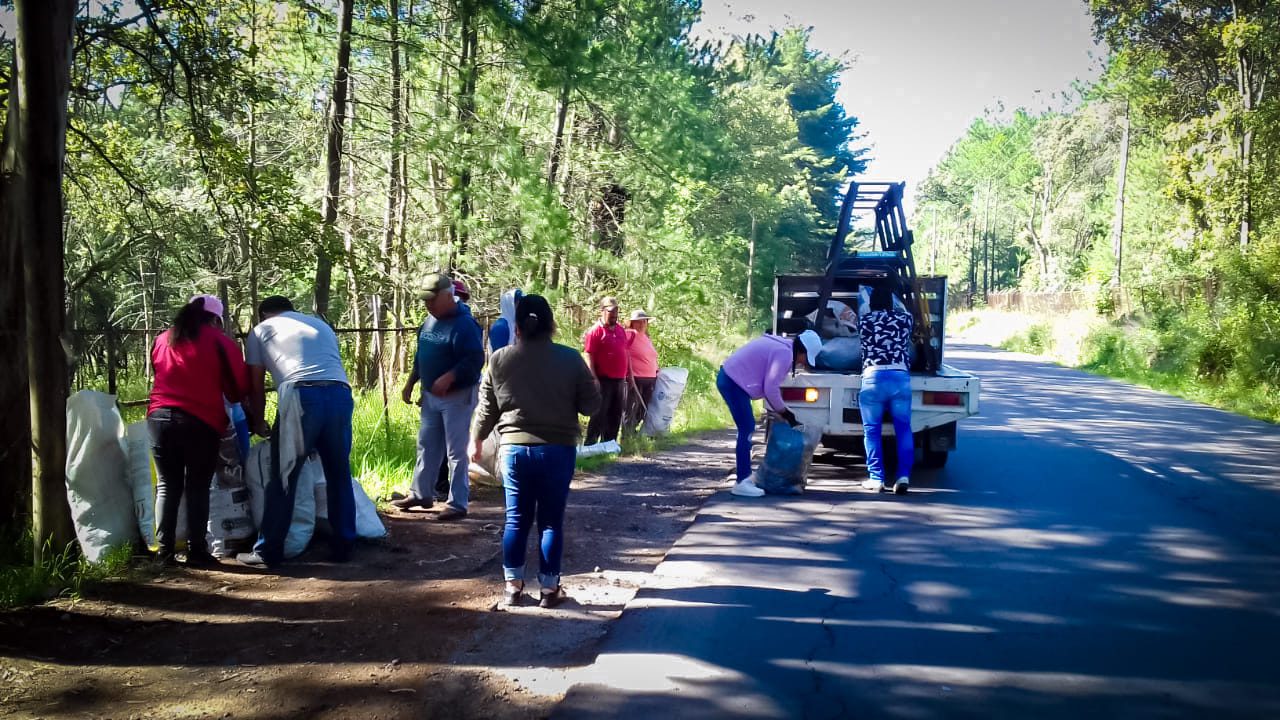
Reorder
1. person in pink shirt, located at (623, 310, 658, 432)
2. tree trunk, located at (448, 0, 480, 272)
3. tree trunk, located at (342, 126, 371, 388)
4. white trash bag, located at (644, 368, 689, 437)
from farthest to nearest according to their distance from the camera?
white trash bag, located at (644, 368, 689, 437) → tree trunk, located at (342, 126, 371, 388) → person in pink shirt, located at (623, 310, 658, 432) → tree trunk, located at (448, 0, 480, 272)

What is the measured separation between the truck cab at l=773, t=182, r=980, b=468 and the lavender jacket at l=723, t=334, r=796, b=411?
123 centimetres

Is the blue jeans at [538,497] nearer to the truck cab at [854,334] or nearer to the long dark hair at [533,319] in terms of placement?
the long dark hair at [533,319]

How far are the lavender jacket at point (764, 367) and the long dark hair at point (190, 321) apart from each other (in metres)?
4.71

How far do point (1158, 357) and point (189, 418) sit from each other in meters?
27.1

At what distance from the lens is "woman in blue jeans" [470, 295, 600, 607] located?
5.69 metres

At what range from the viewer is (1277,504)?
9219 mm

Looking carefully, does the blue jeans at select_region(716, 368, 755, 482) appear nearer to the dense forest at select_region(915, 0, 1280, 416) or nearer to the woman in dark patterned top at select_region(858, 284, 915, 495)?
the woman in dark patterned top at select_region(858, 284, 915, 495)

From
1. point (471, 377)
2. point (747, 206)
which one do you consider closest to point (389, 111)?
point (471, 377)

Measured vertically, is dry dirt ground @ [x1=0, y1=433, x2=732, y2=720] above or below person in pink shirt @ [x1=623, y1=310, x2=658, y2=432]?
below

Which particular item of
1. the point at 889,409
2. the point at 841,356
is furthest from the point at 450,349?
the point at 841,356

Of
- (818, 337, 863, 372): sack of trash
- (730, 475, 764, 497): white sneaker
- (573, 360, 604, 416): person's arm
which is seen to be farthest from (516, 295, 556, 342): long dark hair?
(818, 337, 863, 372): sack of trash

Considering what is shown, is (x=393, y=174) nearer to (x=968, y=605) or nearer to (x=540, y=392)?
(x=540, y=392)

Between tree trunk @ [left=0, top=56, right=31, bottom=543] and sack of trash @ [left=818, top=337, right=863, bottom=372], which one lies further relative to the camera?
sack of trash @ [left=818, top=337, right=863, bottom=372]

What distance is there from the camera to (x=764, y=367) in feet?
31.4
